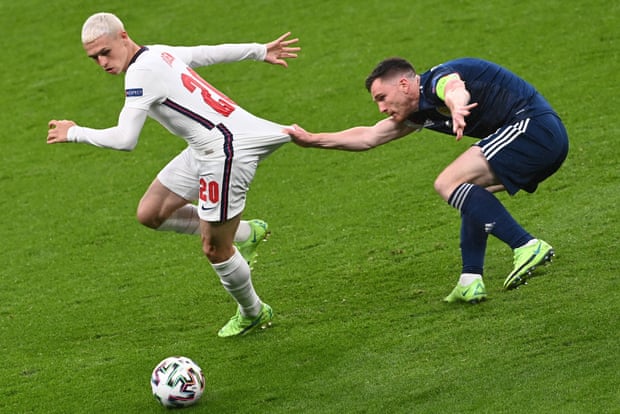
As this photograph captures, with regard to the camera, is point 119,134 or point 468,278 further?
point 468,278

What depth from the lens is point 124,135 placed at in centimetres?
657

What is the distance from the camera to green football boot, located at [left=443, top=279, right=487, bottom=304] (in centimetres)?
725

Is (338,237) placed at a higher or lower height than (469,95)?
lower

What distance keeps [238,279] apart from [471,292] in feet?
5.12

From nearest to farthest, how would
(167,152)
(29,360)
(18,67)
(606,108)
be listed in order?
(29,360)
(606,108)
(167,152)
(18,67)

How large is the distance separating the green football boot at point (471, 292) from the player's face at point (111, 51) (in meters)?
2.67

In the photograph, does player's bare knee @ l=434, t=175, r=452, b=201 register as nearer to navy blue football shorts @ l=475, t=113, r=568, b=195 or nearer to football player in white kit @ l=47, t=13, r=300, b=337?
navy blue football shorts @ l=475, t=113, r=568, b=195

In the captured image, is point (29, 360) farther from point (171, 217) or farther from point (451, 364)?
point (451, 364)

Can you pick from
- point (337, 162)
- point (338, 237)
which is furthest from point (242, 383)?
point (337, 162)

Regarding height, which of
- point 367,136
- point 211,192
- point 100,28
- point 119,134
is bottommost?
point 211,192

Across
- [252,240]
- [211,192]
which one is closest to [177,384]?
[211,192]

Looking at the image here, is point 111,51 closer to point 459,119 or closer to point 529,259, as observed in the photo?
point 459,119

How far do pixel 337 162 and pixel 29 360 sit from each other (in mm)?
4646

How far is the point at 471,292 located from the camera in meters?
7.26
